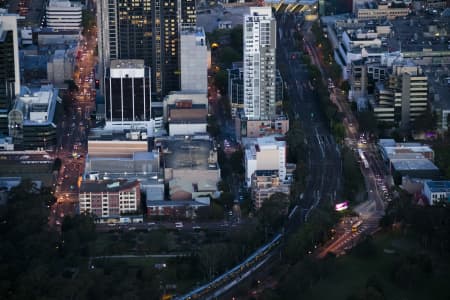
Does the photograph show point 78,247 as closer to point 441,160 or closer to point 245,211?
point 245,211

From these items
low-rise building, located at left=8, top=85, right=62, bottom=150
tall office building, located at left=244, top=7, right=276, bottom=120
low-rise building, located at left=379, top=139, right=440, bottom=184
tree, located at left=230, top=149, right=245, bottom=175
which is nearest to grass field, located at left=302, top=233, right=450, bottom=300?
low-rise building, located at left=379, top=139, right=440, bottom=184

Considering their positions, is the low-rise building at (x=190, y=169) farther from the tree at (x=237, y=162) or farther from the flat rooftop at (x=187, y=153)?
the tree at (x=237, y=162)

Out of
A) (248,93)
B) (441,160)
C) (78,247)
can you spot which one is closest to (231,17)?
(248,93)

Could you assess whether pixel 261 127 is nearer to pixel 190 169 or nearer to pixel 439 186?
pixel 190 169

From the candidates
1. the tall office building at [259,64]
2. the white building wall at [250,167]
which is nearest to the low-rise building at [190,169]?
the white building wall at [250,167]

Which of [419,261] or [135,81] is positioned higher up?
[135,81]

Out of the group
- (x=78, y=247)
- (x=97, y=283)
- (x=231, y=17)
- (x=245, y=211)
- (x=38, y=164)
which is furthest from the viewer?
(x=231, y=17)

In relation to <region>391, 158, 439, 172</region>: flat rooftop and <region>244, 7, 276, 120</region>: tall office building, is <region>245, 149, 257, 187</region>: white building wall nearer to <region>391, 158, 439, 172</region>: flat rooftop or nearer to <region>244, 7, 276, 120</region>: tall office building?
<region>391, 158, 439, 172</region>: flat rooftop
